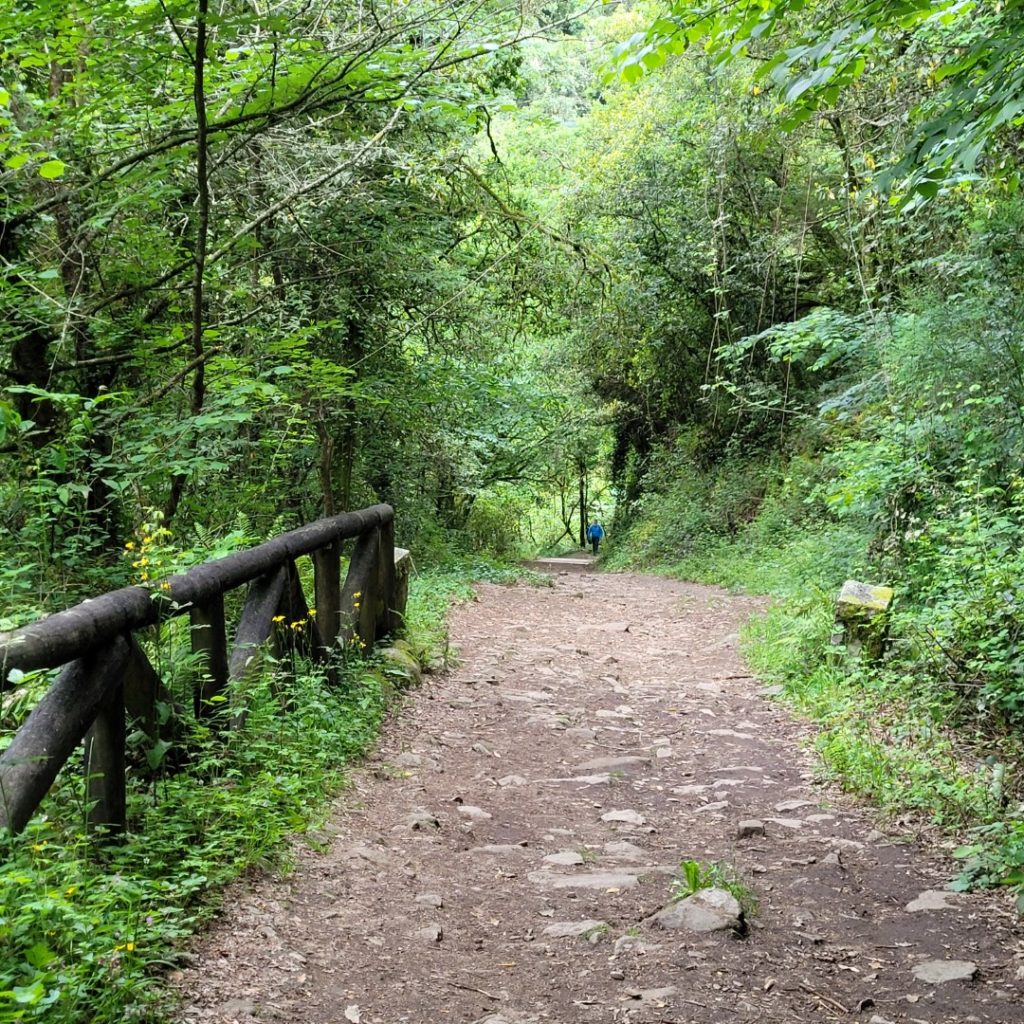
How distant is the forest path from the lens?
3.21 meters

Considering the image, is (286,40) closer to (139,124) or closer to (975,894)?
(139,124)

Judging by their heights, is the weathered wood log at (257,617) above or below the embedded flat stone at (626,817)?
above

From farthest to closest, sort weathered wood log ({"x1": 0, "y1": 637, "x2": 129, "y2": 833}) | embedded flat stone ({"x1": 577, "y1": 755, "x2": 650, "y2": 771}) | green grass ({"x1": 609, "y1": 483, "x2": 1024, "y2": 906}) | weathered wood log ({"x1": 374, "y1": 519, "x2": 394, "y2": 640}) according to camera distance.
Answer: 1. weathered wood log ({"x1": 374, "y1": 519, "x2": 394, "y2": 640})
2. embedded flat stone ({"x1": 577, "y1": 755, "x2": 650, "y2": 771})
3. green grass ({"x1": 609, "y1": 483, "x2": 1024, "y2": 906})
4. weathered wood log ({"x1": 0, "y1": 637, "x2": 129, "y2": 833})

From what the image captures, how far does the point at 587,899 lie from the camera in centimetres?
412

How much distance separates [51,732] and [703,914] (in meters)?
2.60

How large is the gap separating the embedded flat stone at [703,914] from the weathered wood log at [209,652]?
2294mm

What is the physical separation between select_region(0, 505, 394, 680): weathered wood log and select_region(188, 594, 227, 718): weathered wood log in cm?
11

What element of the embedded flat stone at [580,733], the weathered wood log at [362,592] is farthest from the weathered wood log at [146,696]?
the embedded flat stone at [580,733]

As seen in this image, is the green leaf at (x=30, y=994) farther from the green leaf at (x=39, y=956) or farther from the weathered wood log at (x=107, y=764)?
the weathered wood log at (x=107, y=764)

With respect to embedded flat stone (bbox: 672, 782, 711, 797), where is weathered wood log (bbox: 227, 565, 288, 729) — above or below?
above

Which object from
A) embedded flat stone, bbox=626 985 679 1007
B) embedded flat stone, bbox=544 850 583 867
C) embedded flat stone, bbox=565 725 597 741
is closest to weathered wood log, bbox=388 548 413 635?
embedded flat stone, bbox=565 725 597 741

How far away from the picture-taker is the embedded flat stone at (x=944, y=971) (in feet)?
11.2

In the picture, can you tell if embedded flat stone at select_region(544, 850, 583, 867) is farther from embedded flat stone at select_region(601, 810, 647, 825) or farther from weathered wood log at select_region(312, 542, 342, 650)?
weathered wood log at select_region(312, 542, 342, 650)

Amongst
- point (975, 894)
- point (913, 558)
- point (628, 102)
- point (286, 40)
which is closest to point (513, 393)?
point (628, 102)
